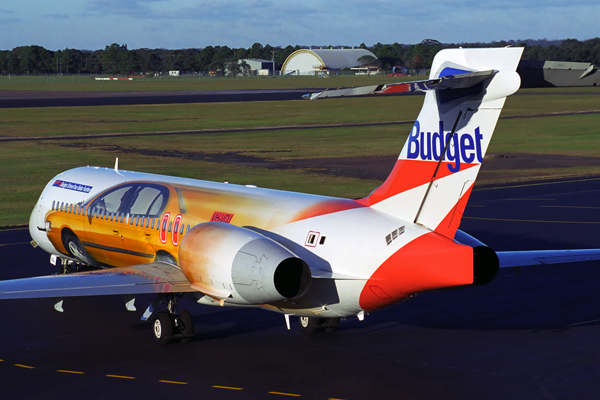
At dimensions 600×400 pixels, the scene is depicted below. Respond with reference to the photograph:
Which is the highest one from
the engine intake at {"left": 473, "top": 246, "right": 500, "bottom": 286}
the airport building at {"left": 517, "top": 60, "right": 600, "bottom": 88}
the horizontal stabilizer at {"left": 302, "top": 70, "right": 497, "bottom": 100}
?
the airport building at {"left": 517, "top": 60, "right": 600, "bottom": 88}

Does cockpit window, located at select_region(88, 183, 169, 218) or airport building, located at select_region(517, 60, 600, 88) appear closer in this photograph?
airport building, located at select_region(517, 60, 600, 88)

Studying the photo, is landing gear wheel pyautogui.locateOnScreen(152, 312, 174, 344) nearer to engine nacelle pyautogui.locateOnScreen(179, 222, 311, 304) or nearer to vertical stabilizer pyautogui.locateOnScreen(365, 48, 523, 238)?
engine nacelle pyautogui.locateOnScreen(179, 222, 311, 304)

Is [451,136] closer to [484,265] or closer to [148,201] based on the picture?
[484,265]

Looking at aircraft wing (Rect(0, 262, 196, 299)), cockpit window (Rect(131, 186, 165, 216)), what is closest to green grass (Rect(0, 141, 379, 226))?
cockpit window (Rect(131, 186, 165, 216))

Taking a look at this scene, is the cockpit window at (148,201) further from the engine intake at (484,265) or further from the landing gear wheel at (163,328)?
the engine intake at (484,265)

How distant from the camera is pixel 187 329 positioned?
1978 cm

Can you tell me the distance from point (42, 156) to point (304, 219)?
43387 millimetres

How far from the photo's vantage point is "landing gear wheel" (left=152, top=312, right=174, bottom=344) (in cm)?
1958

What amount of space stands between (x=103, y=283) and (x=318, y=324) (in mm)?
5468

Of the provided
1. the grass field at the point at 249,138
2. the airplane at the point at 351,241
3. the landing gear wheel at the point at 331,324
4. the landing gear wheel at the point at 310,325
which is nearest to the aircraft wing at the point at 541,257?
the airplane at the point at 351,241

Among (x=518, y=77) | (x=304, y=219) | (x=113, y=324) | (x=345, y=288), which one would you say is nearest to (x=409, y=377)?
(x=345, y=288)

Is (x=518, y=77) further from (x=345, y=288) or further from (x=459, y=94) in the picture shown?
(x=345, y=288)

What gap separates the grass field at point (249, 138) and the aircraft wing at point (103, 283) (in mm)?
17894

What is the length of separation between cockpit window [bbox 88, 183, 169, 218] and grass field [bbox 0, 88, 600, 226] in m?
14.0
